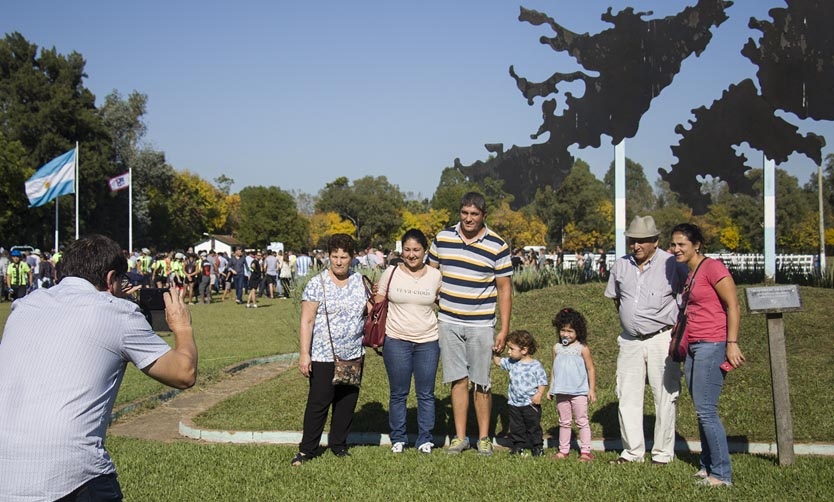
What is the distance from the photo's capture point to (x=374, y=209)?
188 ft

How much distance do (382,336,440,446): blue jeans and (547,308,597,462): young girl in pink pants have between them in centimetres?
98

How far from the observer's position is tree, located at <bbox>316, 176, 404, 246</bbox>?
5697cm

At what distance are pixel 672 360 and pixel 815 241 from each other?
125 feet

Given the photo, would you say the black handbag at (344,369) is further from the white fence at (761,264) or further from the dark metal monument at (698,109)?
the dark metal monument at (698,109)

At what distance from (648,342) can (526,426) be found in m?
1.22

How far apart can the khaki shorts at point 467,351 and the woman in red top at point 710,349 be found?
5.02ft

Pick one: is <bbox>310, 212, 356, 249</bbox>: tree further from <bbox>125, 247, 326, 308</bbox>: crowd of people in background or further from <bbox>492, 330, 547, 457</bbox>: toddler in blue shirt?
<bbox>492, 330, 547, 457</bbox>: toddler in blue shirt

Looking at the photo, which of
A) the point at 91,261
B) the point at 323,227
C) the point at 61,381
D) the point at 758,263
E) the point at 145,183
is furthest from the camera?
the point at 323,227

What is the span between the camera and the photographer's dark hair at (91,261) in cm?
307

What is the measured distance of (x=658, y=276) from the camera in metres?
5.85

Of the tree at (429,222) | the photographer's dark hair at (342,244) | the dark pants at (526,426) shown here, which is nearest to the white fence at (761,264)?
the dark pants at (526,426)

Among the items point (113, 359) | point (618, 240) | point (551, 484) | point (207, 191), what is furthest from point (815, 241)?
point (207, 191)

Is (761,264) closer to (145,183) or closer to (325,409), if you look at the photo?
(325,409)

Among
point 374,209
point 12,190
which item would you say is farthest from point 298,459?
point 374,209
